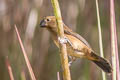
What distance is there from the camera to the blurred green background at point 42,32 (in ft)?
9.66

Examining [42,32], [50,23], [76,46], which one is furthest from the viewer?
[42,32]

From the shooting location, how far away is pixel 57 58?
10.5 feet

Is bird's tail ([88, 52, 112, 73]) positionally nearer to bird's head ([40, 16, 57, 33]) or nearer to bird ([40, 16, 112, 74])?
bird ([40, 16, 112, 74])

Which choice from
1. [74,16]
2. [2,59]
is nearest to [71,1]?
[74,16]

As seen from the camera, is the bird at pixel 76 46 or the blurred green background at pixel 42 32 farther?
the blurred green background at pixel 42 32

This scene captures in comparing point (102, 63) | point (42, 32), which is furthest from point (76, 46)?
point (42, 32)

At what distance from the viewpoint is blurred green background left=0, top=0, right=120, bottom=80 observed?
9.66 ft

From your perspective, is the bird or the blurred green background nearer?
the bird

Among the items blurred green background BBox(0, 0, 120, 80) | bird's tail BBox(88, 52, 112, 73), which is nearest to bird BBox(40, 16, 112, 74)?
bird's tail BBox(88, 52, 112, 73)

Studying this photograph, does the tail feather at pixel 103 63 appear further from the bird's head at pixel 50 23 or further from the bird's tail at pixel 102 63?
the bird's head at pixel 50 23

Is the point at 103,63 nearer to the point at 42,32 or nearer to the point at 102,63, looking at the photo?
the point at 102,63

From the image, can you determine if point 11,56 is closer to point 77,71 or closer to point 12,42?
point 12,42

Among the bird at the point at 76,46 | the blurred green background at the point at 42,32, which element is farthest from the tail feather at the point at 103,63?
the blurred green background at the point at 42,32

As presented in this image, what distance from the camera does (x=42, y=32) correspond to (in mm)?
3059
